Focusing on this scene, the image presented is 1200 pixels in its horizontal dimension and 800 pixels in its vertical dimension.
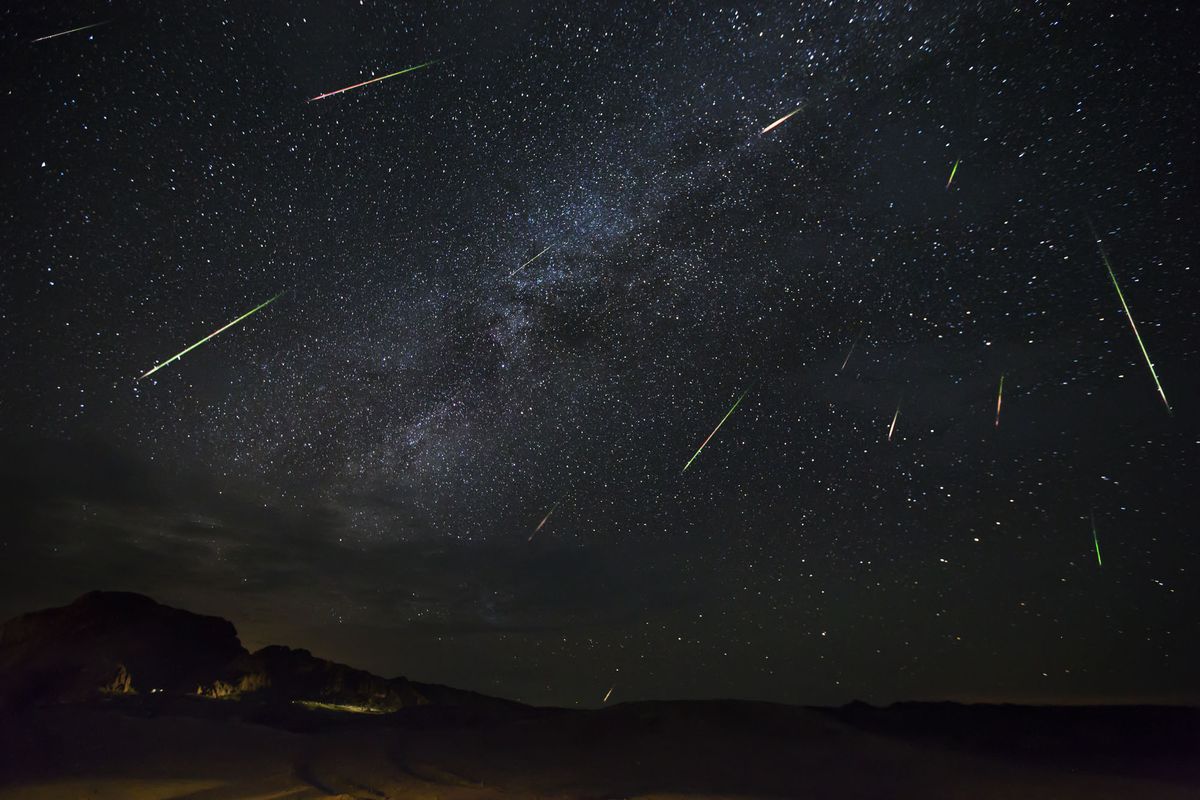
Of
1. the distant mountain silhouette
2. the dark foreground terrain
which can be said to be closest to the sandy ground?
the dark foreground terrain

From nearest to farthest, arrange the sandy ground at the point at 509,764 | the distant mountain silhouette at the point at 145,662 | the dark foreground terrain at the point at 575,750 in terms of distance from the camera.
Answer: the sandy ground at the point at 509,764
the dark foreground terrain at the point at 575,750
the distant mountain silhouette at the point at 145,662

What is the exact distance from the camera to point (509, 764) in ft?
56.1

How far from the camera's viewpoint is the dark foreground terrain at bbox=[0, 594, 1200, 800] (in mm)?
13805

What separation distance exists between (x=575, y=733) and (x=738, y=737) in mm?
5599

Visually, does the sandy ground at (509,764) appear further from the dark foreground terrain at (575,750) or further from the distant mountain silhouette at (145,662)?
the distant mountain silhouette at (145,662)

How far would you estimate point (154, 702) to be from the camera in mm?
25516

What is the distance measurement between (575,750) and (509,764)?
10.0 feet

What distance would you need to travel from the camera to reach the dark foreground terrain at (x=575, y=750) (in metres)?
13.8

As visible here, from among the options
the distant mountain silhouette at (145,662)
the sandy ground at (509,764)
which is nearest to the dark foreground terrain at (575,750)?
the sandy ground at (509,764)

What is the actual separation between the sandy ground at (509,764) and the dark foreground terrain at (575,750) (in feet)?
0.25

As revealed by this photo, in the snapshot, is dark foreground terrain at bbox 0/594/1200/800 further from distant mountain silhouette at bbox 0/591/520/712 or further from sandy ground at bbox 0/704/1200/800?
distant mountain silhouette at bbox 0/591/520/712

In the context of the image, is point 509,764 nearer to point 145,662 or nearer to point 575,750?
point 575,750

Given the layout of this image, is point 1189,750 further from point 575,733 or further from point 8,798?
point 8,798

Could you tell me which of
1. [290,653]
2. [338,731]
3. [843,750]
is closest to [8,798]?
[338,731]
